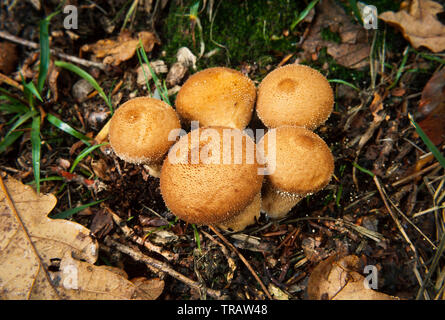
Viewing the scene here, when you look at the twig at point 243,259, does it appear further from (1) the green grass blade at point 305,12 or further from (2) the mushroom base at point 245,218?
(1) the green grass blade at point 305,12

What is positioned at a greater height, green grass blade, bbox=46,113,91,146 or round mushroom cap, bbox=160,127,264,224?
round mushroom cap, bbox=160,127,264,224

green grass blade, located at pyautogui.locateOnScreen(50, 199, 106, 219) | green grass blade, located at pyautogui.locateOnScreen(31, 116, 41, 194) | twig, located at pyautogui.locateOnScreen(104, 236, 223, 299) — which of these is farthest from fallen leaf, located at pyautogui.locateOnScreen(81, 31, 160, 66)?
twig, located at pyautogui.locateOnScreen(104, 236, 223, 299)

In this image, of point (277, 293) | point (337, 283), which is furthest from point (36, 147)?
point (337, 283)

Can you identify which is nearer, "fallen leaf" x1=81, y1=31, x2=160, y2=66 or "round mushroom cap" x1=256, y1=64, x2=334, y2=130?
"round mushroom cap" x1=256, y1=64, x2=334, y2=130

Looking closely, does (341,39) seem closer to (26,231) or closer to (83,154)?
(83,154)

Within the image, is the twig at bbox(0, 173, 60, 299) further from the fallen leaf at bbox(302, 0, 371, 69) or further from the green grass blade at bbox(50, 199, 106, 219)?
the fallen leaf at bbox(302, 0, 371, 69)
